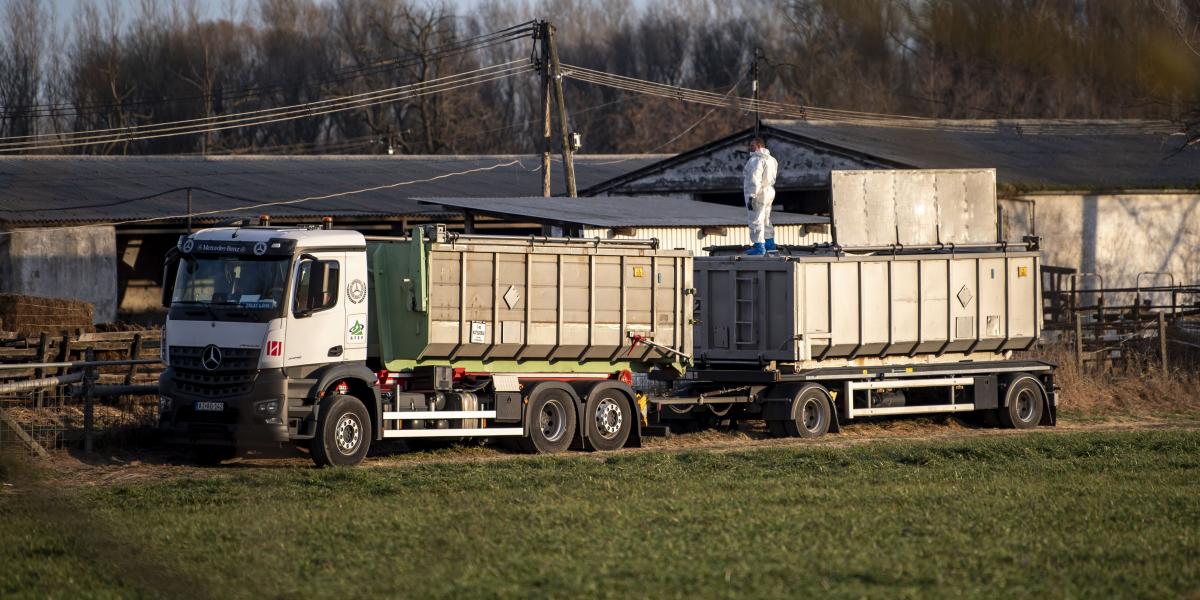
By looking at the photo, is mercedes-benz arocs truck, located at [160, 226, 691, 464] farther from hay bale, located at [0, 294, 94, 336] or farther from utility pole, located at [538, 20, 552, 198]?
utility pole, located at [538, 20, 552, 198]

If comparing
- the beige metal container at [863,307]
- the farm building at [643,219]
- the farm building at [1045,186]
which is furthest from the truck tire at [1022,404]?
the farm building at [1045,186]

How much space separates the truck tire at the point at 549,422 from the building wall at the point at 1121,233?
19.7 meters

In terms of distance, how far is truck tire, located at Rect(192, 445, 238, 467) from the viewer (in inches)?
727

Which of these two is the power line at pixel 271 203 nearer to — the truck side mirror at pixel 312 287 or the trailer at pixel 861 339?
the trailer at pixel 861 339

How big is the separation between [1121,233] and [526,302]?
23.0 m

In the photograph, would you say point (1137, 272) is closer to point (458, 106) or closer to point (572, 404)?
point (572, 404)

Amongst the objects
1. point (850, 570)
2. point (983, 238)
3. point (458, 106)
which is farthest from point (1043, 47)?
point (458, 106)

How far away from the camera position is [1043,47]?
98.8ft

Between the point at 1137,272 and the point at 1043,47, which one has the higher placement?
the point at 1043,47

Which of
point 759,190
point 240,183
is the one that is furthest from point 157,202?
point 759,190

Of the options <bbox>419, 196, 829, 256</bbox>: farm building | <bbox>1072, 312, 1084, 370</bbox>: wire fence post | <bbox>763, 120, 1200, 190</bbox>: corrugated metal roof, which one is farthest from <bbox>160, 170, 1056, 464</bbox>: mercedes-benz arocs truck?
<bbox>763, 120, 1200, 190</bbox>: corrugated metal roof

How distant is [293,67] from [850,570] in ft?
271

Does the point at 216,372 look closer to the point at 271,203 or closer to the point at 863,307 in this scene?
the point at 863,307

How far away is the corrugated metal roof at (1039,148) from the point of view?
37062 millimetres
